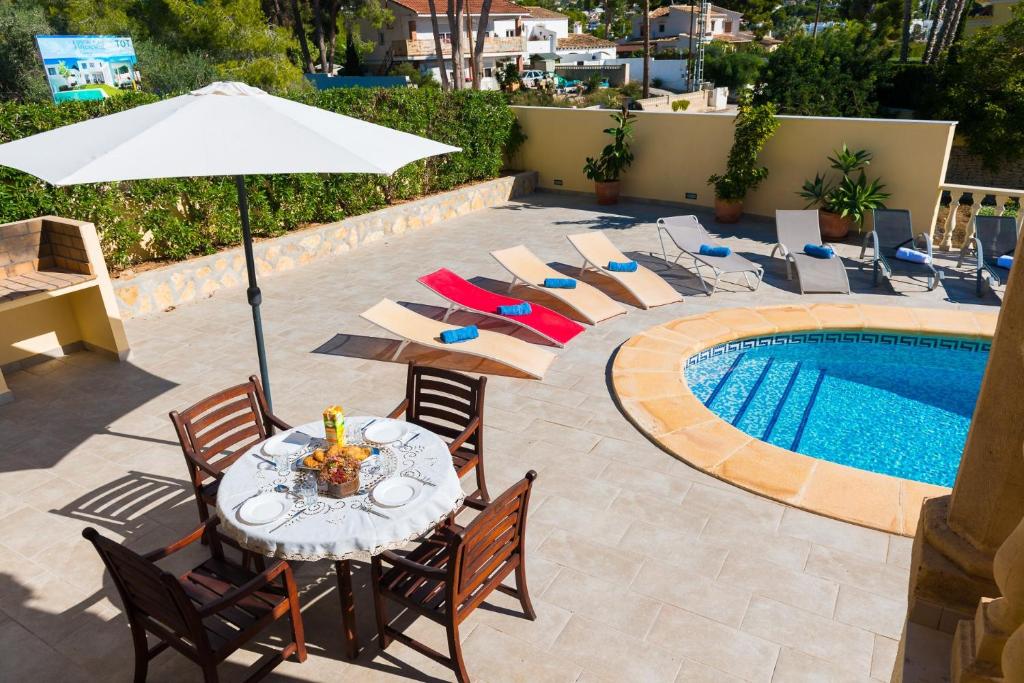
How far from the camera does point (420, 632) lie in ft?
14.2

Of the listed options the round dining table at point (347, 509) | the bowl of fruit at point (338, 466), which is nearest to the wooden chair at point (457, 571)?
the round dining table at point (347, 509)

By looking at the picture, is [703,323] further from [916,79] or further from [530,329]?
[916,79]

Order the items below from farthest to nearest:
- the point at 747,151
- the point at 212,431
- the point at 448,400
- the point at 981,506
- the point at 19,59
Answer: the point at 19,59 → the point at 747,151 → the point at 448,400 → the point at 212,431 → the point at 981,506

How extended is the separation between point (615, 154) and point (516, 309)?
8.05 meters

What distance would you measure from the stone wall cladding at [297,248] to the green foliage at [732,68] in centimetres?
4618

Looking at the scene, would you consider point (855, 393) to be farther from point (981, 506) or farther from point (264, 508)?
point (264, 508)

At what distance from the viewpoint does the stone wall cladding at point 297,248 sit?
985 cm

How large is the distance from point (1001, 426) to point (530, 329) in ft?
22.8

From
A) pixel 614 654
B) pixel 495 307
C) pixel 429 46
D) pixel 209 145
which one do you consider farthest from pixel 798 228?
pixel 429 46

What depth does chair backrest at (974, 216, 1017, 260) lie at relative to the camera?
10.5m

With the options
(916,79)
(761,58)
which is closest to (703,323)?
(916,79)

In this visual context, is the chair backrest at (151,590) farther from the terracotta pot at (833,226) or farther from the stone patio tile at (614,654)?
the terracotta pot at (833,226)

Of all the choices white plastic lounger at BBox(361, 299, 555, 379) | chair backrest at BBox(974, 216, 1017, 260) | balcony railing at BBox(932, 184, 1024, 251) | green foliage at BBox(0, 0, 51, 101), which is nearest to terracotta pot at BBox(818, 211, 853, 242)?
balcony railing at BBox(932, 184, 1024, 251)

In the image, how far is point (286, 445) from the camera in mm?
4590
